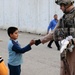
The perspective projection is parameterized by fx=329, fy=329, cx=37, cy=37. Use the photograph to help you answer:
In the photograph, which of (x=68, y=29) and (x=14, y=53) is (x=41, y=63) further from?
(x=68, y=29)

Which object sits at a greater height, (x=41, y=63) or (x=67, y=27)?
(x=67, y=27)

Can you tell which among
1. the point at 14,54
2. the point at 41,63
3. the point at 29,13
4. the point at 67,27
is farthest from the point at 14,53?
the point at 29,13

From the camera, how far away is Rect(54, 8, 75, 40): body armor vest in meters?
5.21

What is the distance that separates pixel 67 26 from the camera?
5250 mm

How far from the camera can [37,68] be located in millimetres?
9828

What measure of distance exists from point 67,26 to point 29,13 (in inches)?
696

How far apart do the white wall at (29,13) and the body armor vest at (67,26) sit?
14952 millimetres

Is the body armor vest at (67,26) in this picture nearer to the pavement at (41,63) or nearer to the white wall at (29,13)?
the pavement at (41,63)

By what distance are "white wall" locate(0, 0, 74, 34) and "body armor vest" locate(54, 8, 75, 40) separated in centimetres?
1495

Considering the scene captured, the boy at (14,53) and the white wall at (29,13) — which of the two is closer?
the boy at (14,53)

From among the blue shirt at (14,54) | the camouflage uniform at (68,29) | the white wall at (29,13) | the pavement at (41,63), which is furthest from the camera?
the white wall at (29,13)

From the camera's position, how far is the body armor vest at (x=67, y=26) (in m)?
5.21

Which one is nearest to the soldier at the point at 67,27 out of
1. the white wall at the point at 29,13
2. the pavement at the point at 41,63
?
the pavement at the point at 41,63

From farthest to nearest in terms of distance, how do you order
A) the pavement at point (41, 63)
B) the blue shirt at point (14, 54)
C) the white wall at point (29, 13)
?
the white wall at point (29, 13) → the pavement at point (41, 63) → the blue shirt at point (14, 54)
